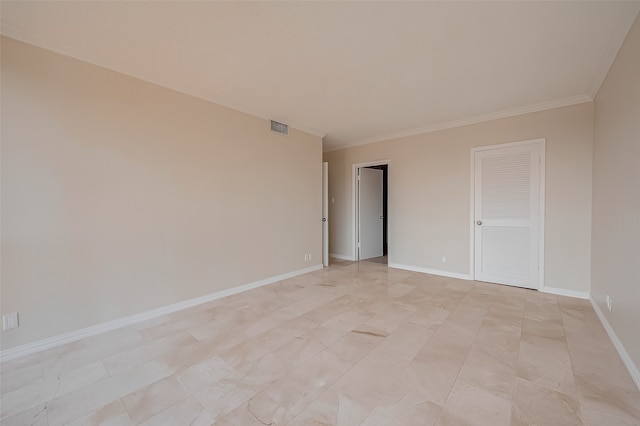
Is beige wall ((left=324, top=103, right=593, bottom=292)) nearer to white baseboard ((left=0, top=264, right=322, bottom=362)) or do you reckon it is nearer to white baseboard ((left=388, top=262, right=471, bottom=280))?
white baseboard ((left=388, top=262, right=471, bottom=280))

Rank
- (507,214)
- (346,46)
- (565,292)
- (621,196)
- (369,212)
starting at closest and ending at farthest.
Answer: (621,196) < (346,46) < (565,292) < (507,214) < (369,212)

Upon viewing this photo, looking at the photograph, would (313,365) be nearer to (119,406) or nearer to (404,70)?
(119,406)

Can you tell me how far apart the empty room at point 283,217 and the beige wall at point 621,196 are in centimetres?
3

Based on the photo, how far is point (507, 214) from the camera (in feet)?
12.9

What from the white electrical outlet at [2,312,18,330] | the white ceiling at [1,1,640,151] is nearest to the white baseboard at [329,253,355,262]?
the white ceiling at [1,1,640,151]

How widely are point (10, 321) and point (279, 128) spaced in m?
3.70

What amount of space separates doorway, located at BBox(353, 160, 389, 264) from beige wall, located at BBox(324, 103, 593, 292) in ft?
0.64

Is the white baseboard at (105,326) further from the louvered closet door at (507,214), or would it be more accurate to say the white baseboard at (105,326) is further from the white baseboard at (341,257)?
the louvered closet door at (507,214)

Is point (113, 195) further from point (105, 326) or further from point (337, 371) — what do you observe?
point (337, 371)

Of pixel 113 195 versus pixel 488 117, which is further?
pixel 488 117

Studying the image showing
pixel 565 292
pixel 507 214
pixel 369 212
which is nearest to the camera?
pixel 565 292

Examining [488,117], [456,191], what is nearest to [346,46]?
[488,117]

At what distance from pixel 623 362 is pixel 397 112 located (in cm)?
353

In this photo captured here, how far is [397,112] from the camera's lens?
3943 mm
